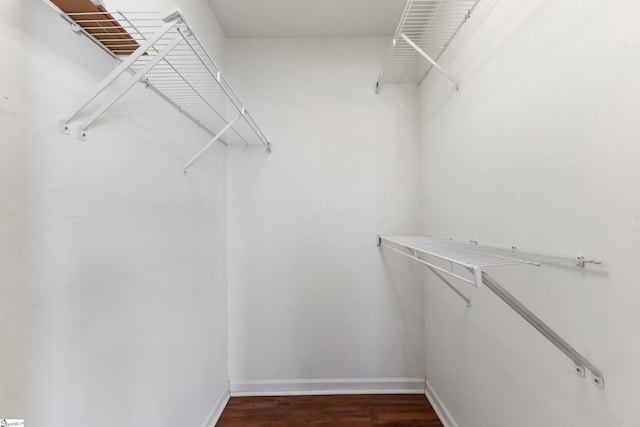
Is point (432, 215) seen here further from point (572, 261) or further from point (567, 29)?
point (567, 29)

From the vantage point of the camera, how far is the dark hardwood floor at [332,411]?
1.57m

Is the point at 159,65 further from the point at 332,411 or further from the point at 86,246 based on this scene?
the point at 332,411

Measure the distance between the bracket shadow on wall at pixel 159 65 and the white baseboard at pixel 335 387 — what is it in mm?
1696

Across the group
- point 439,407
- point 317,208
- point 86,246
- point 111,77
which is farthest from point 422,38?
point 439,407

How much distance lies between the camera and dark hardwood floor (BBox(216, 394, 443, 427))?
1570 millimetres

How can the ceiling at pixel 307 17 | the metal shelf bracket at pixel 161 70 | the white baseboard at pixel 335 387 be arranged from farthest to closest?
the white baseboard at pixel 335 387
the ceiling at pixel 307 17
the metal shelf bracket at pixel 161 70

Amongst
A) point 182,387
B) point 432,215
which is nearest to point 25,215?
point 182,387

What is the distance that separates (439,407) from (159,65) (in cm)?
246

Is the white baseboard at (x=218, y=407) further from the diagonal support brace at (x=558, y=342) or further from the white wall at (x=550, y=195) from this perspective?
A: the diagonal support brace at (x=558, y=342)

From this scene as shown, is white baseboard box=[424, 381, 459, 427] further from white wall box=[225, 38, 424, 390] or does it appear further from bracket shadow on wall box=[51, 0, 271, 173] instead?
bracket shadow on wall box=[51, 0, 271, 173]

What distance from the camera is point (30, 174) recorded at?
604 mm

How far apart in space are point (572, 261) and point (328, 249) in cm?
136

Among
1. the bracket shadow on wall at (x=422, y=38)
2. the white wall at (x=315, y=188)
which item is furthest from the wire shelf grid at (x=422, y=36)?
the white wall at (x=315, y=188)

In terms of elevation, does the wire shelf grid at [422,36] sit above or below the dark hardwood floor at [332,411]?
above
